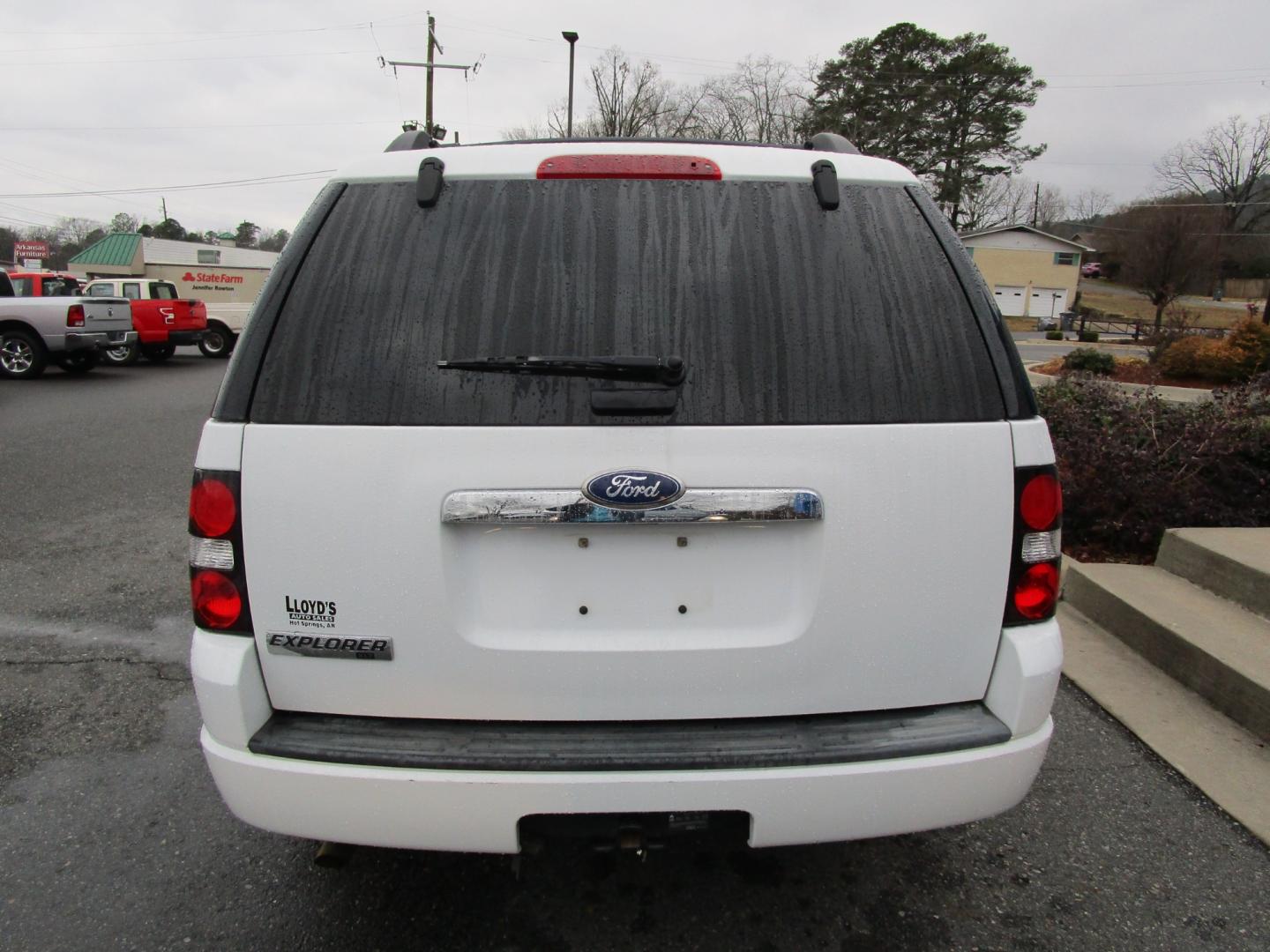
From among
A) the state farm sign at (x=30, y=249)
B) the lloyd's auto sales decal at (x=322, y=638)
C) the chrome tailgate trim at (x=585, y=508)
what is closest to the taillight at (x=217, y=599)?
Answer: the lloyd's auto sales decal at (x=322, y=638)

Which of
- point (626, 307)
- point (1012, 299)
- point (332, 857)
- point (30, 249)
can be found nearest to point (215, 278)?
point (30, 249)

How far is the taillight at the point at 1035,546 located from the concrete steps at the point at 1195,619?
1.98 metres

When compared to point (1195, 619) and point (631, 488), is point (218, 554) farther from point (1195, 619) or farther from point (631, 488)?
point (1195, 619)

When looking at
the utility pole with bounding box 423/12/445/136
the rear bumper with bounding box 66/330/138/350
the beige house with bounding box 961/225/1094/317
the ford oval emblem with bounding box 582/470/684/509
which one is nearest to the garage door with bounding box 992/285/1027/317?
the beige house with bounding box 961/225/1094/317

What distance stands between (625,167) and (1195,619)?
345 centimetres

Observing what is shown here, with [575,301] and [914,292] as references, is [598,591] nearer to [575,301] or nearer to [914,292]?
[575,301]

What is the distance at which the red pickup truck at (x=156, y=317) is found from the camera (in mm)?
17875

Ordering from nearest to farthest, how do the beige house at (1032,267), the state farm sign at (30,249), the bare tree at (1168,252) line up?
1. the bare tree at (1168,252)
2. the state farm sign at (30,249)
3. the beige house at (1032,267)

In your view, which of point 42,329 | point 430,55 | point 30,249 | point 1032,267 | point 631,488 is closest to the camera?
point 631,488

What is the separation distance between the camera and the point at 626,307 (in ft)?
5.70

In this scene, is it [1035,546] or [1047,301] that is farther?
[1047,301]

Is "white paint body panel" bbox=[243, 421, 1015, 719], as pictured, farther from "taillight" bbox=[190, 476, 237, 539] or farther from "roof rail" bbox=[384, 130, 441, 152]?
"roof rail" bbox=[384, 130, 441, 152]

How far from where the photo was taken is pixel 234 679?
1.72 meters

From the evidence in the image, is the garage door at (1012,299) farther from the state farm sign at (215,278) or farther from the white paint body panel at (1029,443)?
the white paint body panel at (1029,443)
